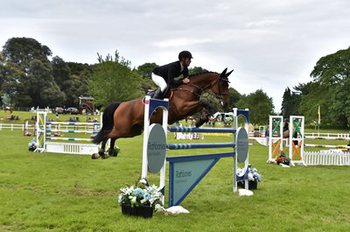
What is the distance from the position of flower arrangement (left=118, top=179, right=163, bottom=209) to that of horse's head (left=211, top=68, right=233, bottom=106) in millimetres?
2373

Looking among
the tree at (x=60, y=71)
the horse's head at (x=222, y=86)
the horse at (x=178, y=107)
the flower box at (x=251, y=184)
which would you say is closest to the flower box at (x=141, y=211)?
the horse at (x=178, y=107)

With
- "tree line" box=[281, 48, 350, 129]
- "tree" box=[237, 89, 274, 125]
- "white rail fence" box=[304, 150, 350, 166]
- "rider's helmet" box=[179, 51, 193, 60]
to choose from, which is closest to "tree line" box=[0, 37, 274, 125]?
"tree" box=[237, 89, 274, 125]

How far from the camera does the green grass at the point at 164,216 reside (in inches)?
210

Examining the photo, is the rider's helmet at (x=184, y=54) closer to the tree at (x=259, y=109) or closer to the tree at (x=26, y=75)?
the tree at (x=259, y=109)

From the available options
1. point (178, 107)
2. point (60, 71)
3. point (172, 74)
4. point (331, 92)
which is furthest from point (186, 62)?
point (60, 71)

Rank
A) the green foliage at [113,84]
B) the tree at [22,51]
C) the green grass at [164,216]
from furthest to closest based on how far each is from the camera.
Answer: the tree at [22,51], the green foliage at [113,84], the green grass at [164,216]

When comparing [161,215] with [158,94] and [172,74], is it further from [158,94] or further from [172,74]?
[172,74]

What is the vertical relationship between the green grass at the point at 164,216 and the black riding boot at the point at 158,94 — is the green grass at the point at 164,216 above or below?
below

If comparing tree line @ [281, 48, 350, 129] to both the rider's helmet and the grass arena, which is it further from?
the rider's helmet

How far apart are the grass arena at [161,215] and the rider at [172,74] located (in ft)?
7.11

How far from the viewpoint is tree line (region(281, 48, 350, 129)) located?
1834 inches

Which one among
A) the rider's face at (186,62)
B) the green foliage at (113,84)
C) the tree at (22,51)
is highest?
the tree at (22,51)

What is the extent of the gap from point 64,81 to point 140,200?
73196 millimetres

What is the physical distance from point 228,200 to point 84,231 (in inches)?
129
